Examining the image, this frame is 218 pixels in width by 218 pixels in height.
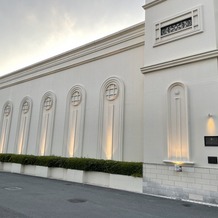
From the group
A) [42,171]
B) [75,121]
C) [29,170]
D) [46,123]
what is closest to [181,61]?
[75,121]

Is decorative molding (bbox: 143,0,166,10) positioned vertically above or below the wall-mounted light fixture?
above

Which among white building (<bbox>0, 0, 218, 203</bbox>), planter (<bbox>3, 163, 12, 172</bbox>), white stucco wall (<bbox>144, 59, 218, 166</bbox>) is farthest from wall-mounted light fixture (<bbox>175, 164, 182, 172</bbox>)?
planter (<bbox>3, 163, 12, 172</bbox>)

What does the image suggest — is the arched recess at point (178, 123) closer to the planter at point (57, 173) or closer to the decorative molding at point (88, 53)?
the decorative molding at point (88, 53)

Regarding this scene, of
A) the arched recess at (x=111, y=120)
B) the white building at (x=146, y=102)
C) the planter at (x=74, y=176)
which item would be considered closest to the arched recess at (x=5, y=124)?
the white building at (x=146, y=102)

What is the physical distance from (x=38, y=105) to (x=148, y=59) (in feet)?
30.7

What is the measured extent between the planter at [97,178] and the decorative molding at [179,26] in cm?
632

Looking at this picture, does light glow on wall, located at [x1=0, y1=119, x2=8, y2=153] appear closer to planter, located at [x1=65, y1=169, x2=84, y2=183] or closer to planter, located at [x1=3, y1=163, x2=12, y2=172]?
planter, located at [x1=3, y1=163, x2=12, y2=172]

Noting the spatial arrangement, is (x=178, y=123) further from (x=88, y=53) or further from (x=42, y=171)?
(x=42, y=171)

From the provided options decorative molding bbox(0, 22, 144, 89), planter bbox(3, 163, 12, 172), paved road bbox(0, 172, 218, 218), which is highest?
decorative molding bbox(0, 22, 144, 89)

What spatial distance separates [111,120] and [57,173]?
4.14 meters

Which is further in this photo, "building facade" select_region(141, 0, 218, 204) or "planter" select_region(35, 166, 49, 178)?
"planter" select_region(35, 166, 49, 178)

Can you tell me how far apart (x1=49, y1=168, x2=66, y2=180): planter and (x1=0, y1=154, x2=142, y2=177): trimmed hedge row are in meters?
0.22

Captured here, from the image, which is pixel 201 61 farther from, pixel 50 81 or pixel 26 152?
pixel 26 152

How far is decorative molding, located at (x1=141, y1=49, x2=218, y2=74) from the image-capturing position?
7766 millimetres
